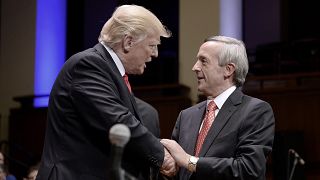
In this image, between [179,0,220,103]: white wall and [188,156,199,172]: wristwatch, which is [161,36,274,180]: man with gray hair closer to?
[188,156,199,172]: wristwatch

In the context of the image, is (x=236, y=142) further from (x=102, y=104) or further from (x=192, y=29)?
(x=192, y=29)

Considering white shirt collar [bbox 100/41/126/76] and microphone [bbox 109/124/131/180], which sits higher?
white shirt collar [bbox 100/41/126/76]

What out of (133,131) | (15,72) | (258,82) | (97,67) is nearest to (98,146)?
(133,131)

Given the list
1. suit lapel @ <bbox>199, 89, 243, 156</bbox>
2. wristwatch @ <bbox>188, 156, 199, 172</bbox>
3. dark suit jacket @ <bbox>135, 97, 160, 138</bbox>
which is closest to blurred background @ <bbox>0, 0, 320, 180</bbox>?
dark suit jacket @ <bbox>135, 97, 160, 138</bbox>

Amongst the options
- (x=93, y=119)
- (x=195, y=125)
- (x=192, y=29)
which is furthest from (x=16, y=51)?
(x=93, y=119)

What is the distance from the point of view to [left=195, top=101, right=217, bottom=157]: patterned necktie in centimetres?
323

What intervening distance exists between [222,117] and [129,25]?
0.74 metres

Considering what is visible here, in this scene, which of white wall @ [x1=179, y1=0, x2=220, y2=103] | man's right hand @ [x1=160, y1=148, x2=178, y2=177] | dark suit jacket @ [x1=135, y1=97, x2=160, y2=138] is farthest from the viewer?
white wall @ [x1=179, y1=0, x2=220, y2=103]

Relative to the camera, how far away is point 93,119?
8.65ft

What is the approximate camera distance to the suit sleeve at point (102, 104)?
8.61ft

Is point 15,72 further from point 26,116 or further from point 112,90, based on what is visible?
point 112,90

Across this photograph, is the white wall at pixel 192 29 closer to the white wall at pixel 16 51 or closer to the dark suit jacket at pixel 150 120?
the white wall at pixel 16 51

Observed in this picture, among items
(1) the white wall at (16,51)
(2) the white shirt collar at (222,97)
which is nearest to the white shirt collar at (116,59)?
(2) the white shirt collar at (222,97)

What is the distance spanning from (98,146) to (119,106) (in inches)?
7.6
